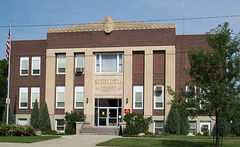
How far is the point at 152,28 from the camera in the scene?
34.0 meters

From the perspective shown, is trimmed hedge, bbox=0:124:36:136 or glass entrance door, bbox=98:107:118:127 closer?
trimmed hedge, bbox=0:124:36:136

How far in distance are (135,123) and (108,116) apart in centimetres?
480

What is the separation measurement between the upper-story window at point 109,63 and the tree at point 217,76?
14.6m

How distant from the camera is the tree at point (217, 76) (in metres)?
19.1

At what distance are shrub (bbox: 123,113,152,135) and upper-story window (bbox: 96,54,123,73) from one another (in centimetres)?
566

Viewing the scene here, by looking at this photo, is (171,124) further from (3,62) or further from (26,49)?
(3,62)

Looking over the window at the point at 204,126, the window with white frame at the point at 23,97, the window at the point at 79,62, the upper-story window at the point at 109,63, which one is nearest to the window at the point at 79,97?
the window at the point at 79,62

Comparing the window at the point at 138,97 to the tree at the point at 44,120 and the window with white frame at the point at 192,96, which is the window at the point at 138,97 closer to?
the tree at the point at 44,120

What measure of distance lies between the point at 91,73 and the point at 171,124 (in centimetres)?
971

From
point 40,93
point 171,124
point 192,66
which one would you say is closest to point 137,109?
point 171,124

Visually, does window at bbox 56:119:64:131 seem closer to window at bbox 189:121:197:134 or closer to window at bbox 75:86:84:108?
window at bbox 75:86:84:108

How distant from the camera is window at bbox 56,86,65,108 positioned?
3549cm

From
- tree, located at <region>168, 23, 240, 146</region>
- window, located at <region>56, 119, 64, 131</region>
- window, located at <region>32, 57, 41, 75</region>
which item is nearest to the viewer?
tree, located at <region>168, 23, 240, 146</region>

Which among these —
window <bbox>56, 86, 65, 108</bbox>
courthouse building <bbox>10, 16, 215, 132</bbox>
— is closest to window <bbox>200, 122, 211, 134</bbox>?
courthouse building <bbox>10, 16, 215, 132</bbox>
